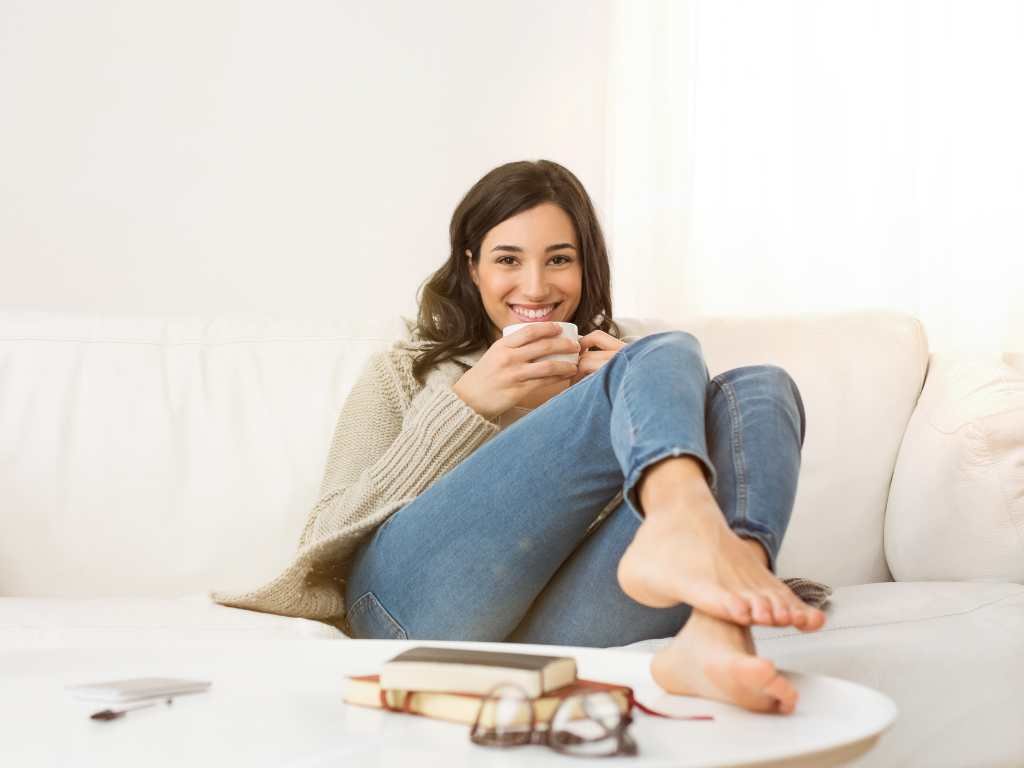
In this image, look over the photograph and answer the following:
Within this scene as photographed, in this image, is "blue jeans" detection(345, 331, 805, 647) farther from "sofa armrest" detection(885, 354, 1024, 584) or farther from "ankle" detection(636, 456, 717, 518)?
"sofa armrest" detection(885, 354, 1024, 584)

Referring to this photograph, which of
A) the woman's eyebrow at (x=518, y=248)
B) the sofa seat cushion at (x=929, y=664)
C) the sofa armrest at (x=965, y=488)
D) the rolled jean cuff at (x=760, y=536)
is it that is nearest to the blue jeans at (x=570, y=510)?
the rolled jean cuff at (x=760, y=536)

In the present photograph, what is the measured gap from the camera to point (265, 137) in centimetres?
279

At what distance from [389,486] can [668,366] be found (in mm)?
492

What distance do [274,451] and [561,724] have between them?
3.88ft

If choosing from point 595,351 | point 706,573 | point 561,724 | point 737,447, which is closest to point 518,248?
point 595,351

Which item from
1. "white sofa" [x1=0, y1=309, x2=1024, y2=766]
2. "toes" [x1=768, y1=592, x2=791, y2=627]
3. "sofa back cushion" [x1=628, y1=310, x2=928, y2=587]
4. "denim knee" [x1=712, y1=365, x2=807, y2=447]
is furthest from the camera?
"sofa back cushion" [x1=628, y1=310, x2=928, y2=587]

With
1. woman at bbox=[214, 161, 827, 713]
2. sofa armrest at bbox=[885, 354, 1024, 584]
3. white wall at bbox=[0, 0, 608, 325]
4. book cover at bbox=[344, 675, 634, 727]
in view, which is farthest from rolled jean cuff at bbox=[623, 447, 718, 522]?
white wall at bbox=[0, 0, 608, 325]

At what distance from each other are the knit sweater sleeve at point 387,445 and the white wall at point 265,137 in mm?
1142

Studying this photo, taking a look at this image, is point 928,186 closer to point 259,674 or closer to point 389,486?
point 389,486

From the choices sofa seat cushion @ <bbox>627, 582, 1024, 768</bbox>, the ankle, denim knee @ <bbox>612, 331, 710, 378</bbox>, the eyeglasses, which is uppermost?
denim knee @ <bbox>612, 331, 710, 378</bbox>

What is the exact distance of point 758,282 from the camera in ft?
9.18

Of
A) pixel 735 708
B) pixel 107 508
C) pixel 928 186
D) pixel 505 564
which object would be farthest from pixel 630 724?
pixel 928 186

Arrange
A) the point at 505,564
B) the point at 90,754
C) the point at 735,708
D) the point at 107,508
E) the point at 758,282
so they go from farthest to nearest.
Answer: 1. the point at 758,282
2. the point at 107,508
3. the point at 505,564
4. the point at 735,708
5. the point at 90,754

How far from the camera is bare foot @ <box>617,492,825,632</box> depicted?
882 millimetres
